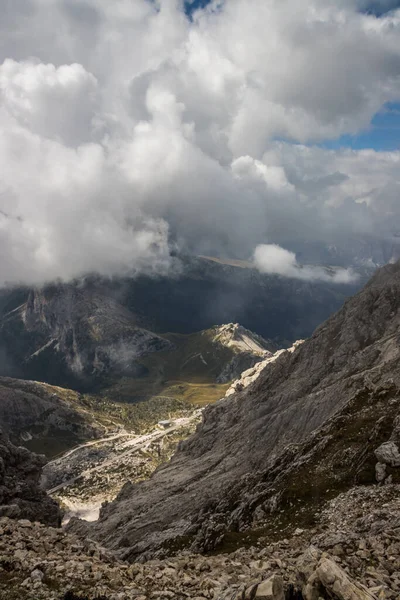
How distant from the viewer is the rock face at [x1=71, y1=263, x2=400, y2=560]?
72062 mm

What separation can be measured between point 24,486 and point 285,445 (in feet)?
200

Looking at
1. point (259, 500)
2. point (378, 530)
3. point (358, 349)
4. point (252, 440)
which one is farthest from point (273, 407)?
point (378, 530)

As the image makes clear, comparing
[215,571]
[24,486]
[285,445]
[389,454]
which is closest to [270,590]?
[215,571]

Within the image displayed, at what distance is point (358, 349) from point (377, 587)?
11741cm

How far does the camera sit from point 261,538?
59.5m

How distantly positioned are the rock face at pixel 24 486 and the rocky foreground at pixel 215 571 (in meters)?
33.6

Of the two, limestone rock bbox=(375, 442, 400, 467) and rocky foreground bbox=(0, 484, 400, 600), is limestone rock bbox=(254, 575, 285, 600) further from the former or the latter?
limestone rock bbox=(375, 442, 400, 467)

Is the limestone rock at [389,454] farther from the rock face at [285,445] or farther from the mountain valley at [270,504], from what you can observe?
the rock face at [285,445]

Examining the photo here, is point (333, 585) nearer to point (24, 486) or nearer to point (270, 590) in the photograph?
point (270, 590)

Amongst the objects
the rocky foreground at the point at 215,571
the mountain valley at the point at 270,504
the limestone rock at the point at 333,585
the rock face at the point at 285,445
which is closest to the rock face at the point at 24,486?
the mountain valley at the point at 270,504

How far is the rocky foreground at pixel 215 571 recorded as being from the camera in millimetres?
23375

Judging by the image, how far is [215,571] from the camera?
3691 cm

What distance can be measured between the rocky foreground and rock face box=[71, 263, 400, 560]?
24.1 meters

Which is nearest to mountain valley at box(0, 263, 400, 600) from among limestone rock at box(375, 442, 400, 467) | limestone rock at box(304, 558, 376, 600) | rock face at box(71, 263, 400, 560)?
limestone rock at box(304, 558, 376, 600)
